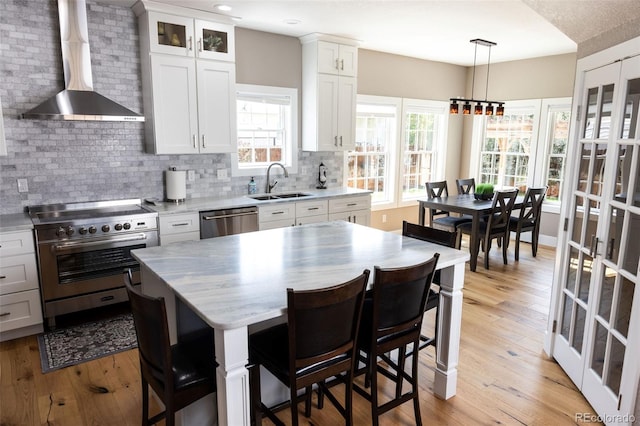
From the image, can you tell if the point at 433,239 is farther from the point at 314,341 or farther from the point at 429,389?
the point at 314,341

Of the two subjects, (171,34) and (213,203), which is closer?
(171,34)

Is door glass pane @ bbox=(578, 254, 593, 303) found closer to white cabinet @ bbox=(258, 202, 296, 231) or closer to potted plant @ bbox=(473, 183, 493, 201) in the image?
white cabinet @ bbox=(258, 202, 296, 231)

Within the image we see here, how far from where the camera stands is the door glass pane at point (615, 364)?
221 cm

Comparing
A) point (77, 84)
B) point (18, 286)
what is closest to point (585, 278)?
point (18, 286)

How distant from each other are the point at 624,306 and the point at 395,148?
4535mm

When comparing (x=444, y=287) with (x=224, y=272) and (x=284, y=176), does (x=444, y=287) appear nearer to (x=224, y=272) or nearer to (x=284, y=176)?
(x=224, y=272)

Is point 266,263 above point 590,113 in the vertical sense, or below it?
below

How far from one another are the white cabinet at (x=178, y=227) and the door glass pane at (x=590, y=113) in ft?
10.5

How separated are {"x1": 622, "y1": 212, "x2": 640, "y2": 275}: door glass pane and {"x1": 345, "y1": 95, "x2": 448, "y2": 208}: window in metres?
3.98

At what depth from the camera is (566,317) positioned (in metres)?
2.91

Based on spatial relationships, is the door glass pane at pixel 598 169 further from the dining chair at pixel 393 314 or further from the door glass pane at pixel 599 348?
the dining chair at pixel 393 314

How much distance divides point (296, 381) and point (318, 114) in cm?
380

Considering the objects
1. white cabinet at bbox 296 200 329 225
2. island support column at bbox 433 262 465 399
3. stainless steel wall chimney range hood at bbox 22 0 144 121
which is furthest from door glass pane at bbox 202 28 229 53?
island support column at bbox 433 262 465 399

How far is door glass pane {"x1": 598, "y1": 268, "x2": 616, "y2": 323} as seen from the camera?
233cm
